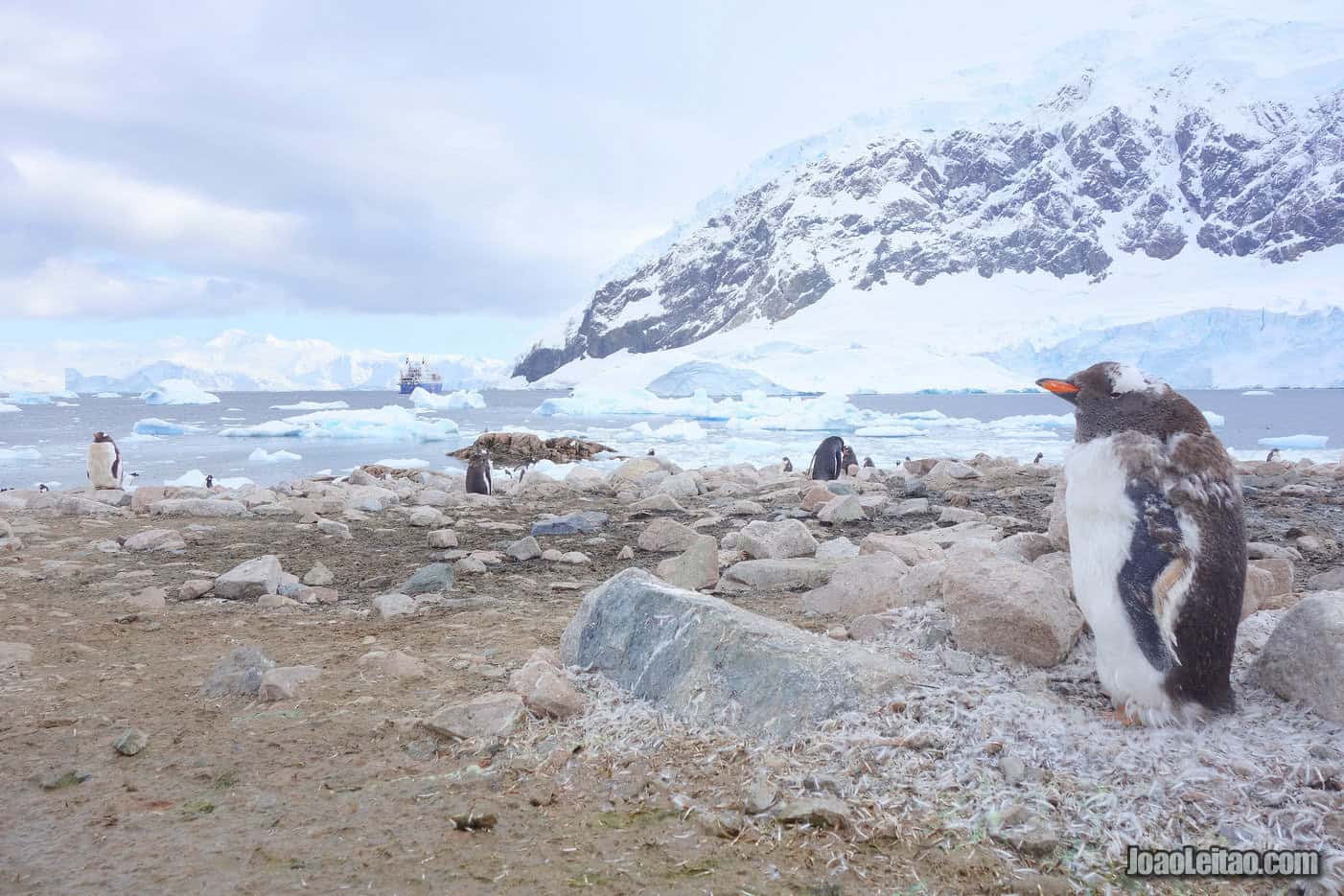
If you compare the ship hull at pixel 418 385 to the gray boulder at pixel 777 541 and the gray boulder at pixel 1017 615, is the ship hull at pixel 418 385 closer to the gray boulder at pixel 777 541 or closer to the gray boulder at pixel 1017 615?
the gray boulder at pixel 777 541

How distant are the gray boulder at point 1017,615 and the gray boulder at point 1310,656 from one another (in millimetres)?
530

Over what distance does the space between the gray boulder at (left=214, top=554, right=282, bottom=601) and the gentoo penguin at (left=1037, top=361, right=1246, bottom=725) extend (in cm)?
392

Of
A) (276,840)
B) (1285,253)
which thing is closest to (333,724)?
(276,840)

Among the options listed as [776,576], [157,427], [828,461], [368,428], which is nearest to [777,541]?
[776,576]

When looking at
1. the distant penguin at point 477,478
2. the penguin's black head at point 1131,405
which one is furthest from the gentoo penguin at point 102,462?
the penguin's black head at point 1131,405

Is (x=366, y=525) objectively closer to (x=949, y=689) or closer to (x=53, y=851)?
(x=53, y=851)

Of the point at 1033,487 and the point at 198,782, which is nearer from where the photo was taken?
the point at 198,782

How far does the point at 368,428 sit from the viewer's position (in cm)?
3183

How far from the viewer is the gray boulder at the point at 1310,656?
2.10m

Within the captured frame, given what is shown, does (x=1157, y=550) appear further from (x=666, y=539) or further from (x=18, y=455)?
(x=18, y=455)

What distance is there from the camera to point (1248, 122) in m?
150

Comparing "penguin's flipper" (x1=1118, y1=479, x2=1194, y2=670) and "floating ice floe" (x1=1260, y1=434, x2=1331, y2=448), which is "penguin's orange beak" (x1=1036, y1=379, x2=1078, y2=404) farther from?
"floating ice floe" (x1=1260, y1=434, x2=1331, y2=448)

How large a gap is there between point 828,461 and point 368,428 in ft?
78.3

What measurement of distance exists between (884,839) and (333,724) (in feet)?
5.65
